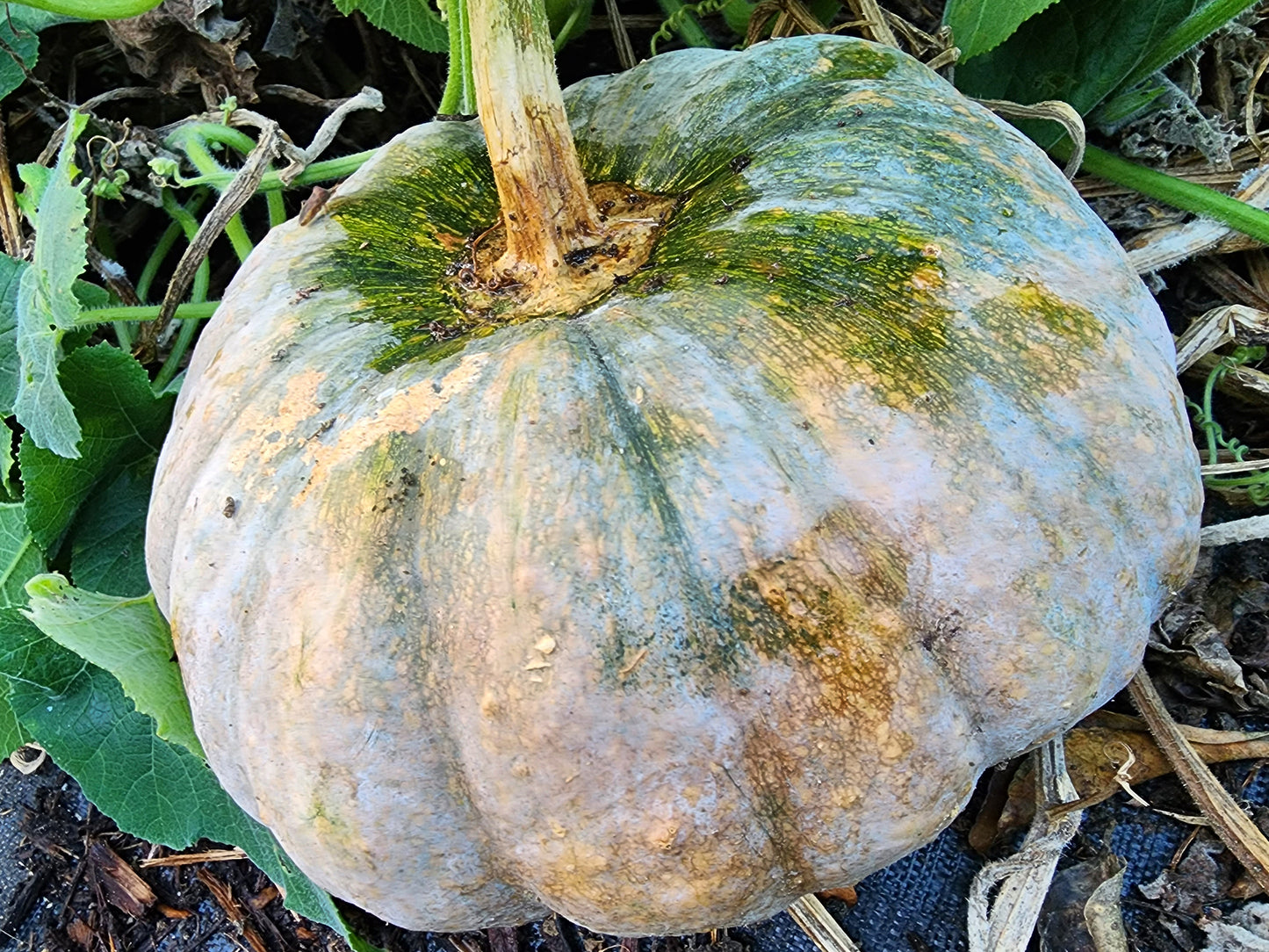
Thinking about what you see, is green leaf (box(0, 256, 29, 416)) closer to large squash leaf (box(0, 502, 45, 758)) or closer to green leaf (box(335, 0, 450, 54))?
large squash leaf (box(0, 502, 45, 758))

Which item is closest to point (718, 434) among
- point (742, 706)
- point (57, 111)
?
point (742, 706)

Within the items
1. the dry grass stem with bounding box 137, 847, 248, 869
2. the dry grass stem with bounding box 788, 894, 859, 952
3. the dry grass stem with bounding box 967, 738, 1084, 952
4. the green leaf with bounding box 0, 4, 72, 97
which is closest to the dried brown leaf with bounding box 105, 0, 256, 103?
the green leaf with bounding box 0, 4, 72, 97

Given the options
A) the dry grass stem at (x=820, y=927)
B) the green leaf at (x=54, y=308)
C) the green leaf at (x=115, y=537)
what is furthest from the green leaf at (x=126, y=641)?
the dry grass stem at (x=820, y=927)

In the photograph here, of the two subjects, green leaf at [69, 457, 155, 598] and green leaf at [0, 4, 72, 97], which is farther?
green leaf at [0, 4, 72, 97]

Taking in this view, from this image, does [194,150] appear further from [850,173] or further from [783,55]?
[850,173]

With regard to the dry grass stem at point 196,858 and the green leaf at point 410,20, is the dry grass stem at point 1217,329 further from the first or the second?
the dry grass stem at point 196,858

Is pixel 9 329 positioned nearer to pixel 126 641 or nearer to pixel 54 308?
pixel 54 308
